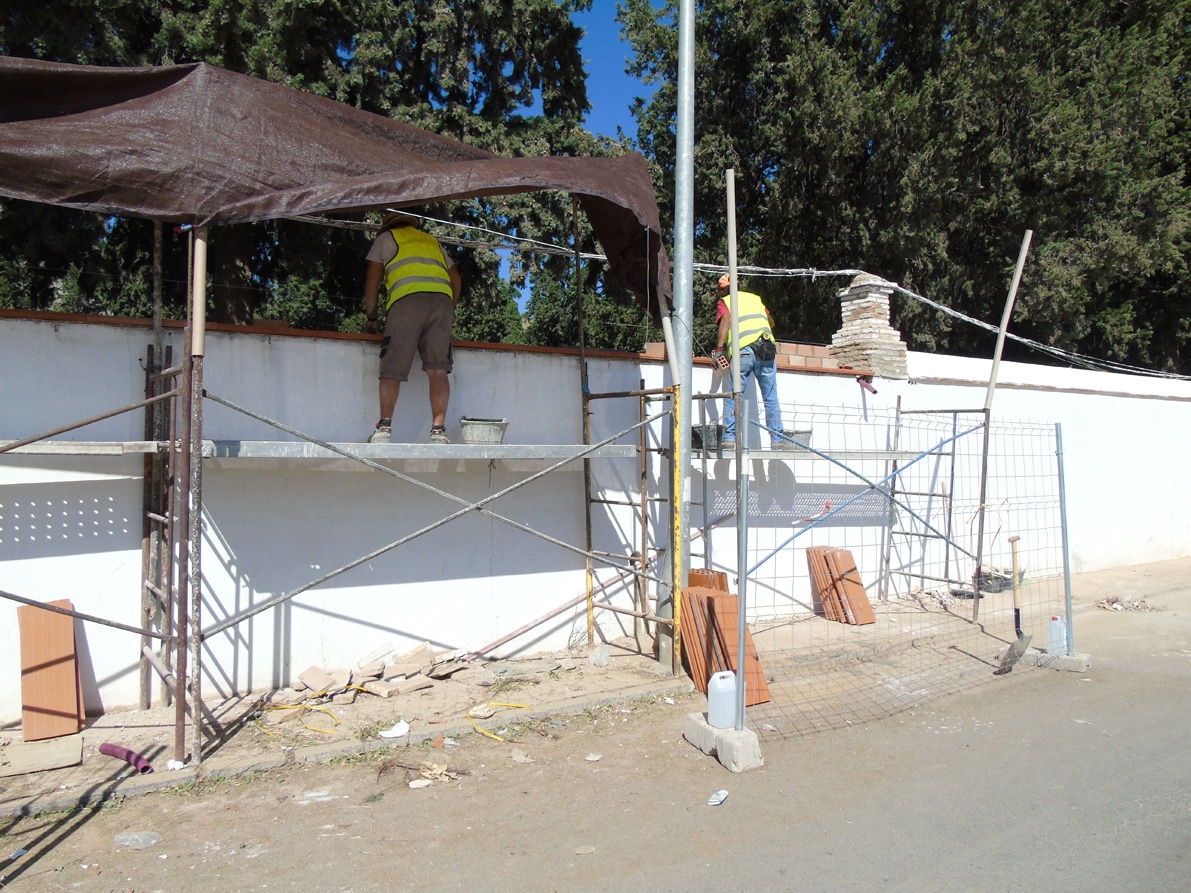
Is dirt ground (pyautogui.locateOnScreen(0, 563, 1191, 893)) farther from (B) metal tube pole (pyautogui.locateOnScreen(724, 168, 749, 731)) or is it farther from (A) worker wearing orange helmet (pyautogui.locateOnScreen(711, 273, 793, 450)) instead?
(A) worker wearing orange helmet (pyautogui.locateOnScreen(711, 273, 793, 450))

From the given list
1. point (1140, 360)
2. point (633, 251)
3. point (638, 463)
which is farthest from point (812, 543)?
point (1140, 360)

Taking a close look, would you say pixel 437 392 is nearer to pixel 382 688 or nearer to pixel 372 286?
pixel 372 286

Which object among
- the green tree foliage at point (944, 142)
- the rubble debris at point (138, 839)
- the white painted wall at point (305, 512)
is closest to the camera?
the rubble debris at point (138, 839)

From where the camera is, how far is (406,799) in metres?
4.01

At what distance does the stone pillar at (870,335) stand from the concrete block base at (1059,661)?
10.7 feet

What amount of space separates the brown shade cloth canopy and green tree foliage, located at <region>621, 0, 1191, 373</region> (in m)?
11.0

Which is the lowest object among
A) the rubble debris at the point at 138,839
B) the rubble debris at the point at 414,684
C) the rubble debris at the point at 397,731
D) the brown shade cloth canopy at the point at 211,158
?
the rubble debris at the point at 138,839

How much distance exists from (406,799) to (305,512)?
84.1 inches

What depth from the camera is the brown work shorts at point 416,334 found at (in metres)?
5.32

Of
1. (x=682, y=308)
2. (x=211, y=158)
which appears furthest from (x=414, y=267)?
(x=682, y=308)

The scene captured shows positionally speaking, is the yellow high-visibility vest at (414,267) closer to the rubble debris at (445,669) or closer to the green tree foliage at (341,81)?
the rubble debris at (445,669)

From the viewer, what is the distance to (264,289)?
41.9ft

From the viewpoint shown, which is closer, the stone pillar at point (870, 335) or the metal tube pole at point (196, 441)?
the metal tube pole at point (196, 441)

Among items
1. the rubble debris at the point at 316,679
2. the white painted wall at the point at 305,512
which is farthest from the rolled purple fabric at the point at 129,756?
the rubble debris at the point at 316,679
